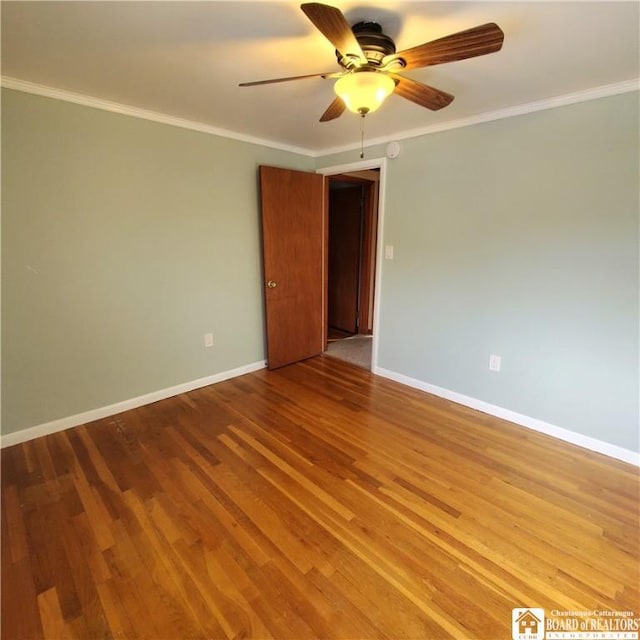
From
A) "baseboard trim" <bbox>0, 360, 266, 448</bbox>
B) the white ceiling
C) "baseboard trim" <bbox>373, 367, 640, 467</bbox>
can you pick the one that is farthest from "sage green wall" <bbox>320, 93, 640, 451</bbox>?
"baseboard trim" <bbox>0, 360, 266, 448</bbox>

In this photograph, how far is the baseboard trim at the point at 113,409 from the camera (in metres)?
2.24

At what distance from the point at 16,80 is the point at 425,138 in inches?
105

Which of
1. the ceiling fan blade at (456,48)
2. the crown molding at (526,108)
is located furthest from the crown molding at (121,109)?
the ceiling fan blade at (456,48)

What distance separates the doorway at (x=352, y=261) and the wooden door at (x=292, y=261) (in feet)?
1.93

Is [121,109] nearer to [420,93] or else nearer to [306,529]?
[420,93]

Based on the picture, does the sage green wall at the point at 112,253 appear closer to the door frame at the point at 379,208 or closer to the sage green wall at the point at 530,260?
the door frame at the point at 379,208

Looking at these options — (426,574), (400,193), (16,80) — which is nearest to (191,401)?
(426,574)

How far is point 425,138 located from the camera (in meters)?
2.73

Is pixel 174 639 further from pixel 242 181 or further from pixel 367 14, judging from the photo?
pixel 242 181

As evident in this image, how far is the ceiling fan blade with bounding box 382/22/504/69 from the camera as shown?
3.64ft

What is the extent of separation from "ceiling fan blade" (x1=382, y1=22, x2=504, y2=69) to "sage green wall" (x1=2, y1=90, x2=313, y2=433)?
188 cm

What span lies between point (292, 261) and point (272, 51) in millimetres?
1975

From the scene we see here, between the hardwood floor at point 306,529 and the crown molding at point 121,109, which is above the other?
the crown molding at point 121,109

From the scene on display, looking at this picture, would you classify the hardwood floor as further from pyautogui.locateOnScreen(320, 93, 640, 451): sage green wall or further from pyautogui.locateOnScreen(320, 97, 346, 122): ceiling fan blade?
pyautogui.locateOnScreen(320, 97, 346, 122): ceiling fan blade
